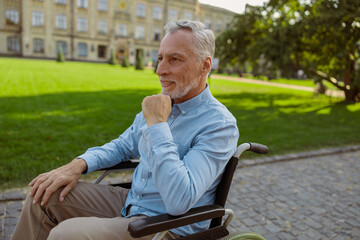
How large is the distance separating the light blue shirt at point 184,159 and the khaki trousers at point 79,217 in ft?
0.49

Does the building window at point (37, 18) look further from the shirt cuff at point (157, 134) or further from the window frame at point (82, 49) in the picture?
the shirt cuff at point (157, 134)

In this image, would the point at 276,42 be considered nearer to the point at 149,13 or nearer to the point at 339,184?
the point at 339,184

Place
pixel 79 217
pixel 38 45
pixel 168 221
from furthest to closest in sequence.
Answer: pixel 38 45 → pixel 79 217 → pixel 168 221

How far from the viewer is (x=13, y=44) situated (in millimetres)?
37781

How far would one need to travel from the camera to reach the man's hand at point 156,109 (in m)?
1.54

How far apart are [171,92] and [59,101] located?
7837 mm

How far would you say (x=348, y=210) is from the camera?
148 inches

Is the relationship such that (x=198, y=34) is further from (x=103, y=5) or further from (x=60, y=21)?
(x=103, y=5)

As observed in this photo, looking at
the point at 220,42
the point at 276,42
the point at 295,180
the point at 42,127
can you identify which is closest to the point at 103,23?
the point at 220,42

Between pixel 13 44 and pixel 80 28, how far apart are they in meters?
8.41

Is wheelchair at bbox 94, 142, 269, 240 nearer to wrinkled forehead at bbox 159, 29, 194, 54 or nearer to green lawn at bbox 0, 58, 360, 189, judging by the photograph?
wrinkled forehead at bbox 159, 29, 194, 54

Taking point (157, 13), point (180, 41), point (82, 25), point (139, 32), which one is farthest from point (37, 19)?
point (180, 41)

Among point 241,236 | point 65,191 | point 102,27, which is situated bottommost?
point 241,236

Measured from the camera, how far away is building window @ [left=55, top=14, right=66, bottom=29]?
38812 millimetres
